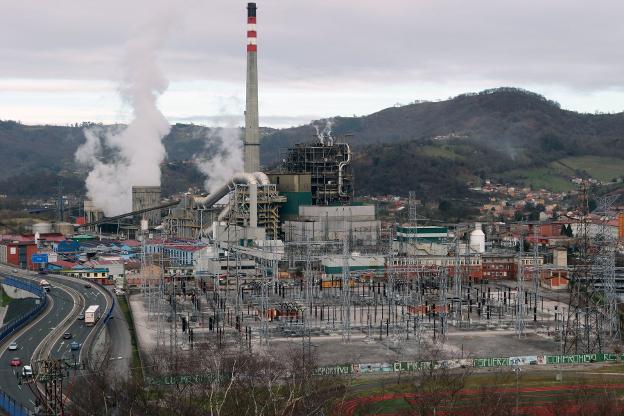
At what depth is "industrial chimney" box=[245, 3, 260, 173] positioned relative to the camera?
215ft

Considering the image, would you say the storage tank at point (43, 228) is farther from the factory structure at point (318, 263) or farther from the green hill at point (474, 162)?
the green hill at point (474, 162)

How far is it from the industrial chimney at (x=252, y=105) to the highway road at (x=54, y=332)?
50.7ft

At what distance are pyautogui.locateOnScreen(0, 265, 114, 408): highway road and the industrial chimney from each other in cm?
1544

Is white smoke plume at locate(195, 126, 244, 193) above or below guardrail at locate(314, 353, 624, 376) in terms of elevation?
above

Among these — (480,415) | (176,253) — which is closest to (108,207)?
(176,253)

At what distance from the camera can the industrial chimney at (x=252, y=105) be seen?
6556 centimetres

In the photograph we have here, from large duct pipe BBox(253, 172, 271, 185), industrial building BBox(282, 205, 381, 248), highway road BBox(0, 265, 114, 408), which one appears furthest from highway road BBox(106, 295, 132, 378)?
large duct pipe BBox(253, 172, 271, 185)

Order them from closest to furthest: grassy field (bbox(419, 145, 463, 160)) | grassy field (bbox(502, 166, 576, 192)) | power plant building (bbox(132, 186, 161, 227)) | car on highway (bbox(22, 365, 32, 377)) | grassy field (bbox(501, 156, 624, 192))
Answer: car on highway (bbox(22, 365, 32, 377))
power plant building (bbox(132, 186, 161, 227))
grassy field (bbox(502, 166, 576, 192))
grassy field (bbox(501, 156, 624, 192))
grassy field (bbox(419, 145, 463, 160))

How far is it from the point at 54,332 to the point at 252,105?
30.8m

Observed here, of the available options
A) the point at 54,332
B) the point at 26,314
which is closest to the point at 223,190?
the point at 26,314

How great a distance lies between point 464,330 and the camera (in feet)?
136

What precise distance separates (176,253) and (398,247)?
1298 centimetres

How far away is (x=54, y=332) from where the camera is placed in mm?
37844

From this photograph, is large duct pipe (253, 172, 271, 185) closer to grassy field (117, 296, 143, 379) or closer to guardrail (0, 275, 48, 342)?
grassy field (117, 296, 143, 379)
